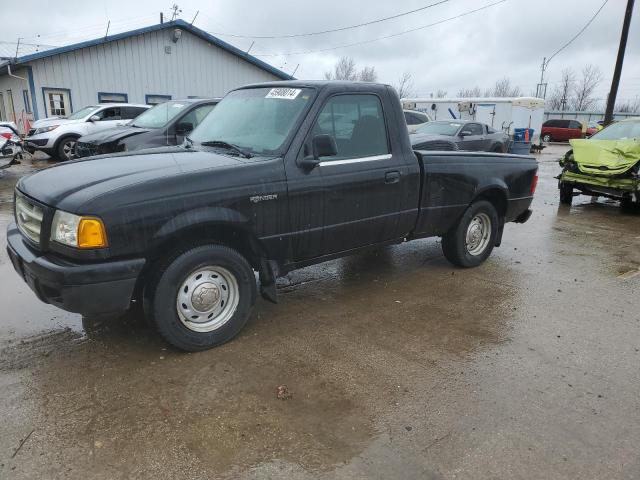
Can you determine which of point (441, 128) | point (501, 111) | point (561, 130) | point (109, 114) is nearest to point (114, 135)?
point (109, 114)

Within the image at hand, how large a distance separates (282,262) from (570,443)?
2.36m

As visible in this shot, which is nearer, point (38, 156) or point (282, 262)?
point (282, 262)

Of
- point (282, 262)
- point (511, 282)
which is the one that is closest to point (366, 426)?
point (282, 262)

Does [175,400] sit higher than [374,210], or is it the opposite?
[374,210]

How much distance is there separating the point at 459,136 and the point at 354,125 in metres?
11.0

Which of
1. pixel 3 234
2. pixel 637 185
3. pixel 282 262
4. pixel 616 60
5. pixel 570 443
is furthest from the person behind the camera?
pixel 616 60

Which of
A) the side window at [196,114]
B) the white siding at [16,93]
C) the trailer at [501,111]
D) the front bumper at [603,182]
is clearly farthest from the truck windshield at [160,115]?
the trailer at [501,111]

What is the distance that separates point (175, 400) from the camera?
3.07 m

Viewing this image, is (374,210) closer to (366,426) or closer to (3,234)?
(366,426)

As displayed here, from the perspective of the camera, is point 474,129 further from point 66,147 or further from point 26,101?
point 26,101

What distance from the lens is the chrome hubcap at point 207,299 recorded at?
3.52 m

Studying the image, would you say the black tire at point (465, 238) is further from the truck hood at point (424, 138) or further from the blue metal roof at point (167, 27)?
the blue metal roof at point (167, 27)

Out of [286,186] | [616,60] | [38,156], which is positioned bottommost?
[38,156]

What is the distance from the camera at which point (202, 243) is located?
3551 millimetres
